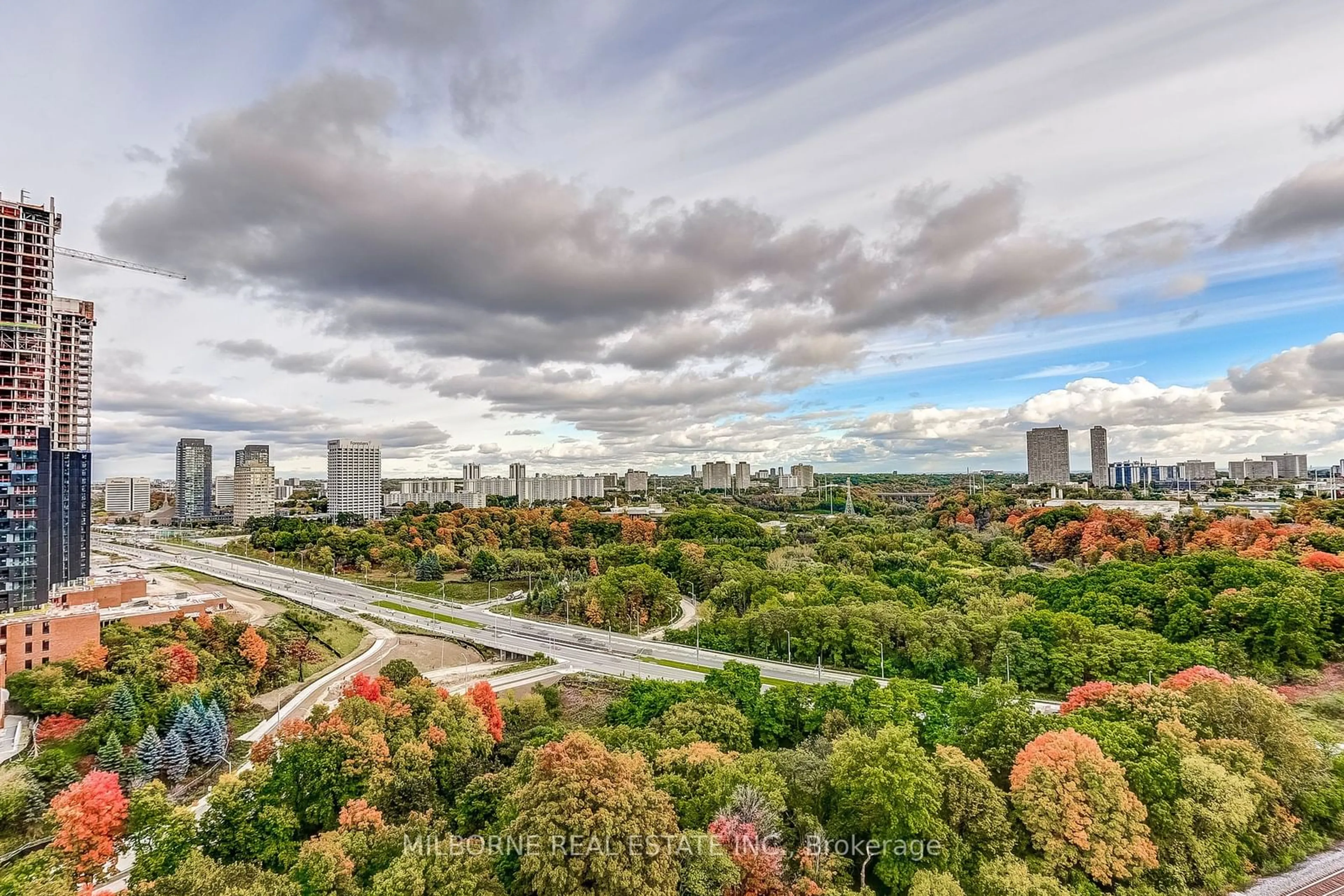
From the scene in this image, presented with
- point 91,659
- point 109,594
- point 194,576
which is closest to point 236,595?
point 194,576

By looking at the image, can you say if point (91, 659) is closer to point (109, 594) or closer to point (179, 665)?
point (179, 665)

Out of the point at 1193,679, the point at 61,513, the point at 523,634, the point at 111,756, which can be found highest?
the point at 61,513

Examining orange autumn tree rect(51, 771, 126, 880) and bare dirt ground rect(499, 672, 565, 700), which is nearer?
orange autumn tree rect(51, 771, 126, 880)

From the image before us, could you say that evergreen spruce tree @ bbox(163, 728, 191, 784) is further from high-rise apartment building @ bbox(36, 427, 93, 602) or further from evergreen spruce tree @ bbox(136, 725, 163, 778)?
high-rise apartment building @ bbox(36, 427, 93, 602)

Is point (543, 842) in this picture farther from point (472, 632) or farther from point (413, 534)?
point (413, 534)

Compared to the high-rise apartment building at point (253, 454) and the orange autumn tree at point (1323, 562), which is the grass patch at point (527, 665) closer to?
the orange autumn tree at point (1323, 562)

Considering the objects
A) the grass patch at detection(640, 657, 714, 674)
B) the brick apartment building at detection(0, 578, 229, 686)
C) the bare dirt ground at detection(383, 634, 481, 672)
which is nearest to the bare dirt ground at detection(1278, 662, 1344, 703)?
the grass patch at detection(640, 657, 714, 674)
